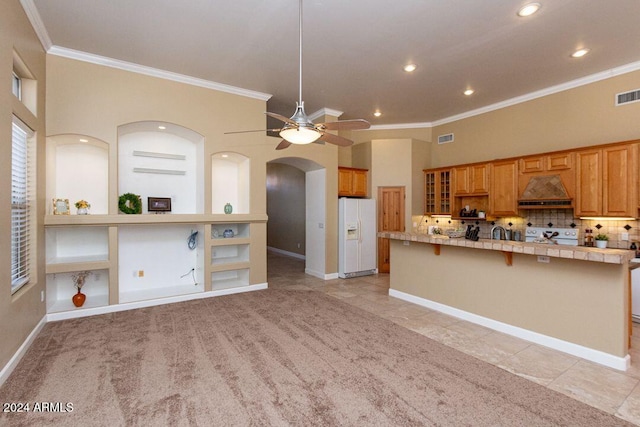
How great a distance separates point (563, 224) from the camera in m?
5.02

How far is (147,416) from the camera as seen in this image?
213 cm

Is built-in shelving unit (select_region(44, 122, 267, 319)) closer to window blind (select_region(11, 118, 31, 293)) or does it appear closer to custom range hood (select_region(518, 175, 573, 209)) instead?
window blind (select_region(11, 118, 31, 293))

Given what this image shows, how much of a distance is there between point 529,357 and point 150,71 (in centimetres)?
611

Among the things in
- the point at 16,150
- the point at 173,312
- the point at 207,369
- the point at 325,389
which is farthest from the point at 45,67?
the point at 325,389

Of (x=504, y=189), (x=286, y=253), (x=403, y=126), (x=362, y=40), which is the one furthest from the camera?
(x=286, y=253)

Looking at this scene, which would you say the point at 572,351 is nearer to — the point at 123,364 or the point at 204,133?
the point at 123,364

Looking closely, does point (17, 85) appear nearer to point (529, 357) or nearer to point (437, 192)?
point (529, 357)

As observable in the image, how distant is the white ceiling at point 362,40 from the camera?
3180 mm

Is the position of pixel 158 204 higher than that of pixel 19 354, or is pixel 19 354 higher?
pixel 158 204

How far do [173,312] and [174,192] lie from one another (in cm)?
207

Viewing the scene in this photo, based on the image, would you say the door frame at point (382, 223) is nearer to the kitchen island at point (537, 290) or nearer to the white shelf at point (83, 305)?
the kitchen island at point (537, 290)

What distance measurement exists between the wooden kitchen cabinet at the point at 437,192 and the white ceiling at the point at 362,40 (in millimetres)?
1928

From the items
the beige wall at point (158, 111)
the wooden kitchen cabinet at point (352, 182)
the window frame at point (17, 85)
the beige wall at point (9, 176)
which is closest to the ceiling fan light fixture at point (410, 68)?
the beige wall at point (158, 111)

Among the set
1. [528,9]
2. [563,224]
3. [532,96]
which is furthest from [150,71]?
[563,224]
